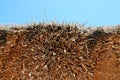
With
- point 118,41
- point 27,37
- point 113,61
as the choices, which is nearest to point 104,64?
point 113,61

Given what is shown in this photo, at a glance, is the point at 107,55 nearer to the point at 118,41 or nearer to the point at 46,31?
the point at 118,41

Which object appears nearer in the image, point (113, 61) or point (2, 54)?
point (113, 61)

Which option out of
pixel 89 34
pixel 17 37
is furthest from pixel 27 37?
pixel 89 34

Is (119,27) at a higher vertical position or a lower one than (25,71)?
higher

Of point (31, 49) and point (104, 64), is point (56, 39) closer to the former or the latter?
point (31, 49)

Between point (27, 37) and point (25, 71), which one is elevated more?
point (27, 37)

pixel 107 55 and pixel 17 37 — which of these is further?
pixel 17 37
